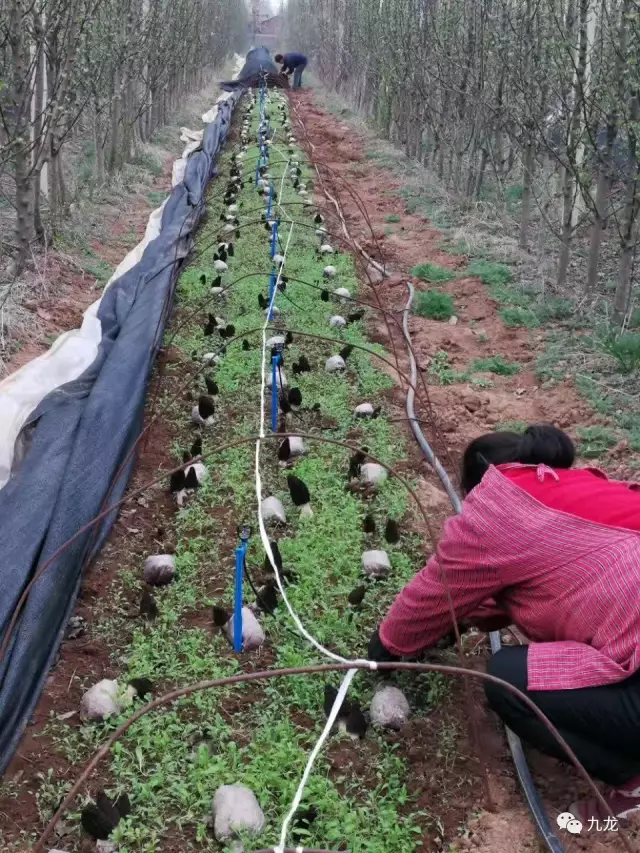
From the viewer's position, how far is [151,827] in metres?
2.08

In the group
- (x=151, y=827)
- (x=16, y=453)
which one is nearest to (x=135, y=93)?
(x=16, y=453)

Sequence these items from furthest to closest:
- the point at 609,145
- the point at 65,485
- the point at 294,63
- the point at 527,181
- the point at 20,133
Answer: the point at 294,63, the point at 527,181, the point at 20,133, the point at 609,145, the point at 65,485

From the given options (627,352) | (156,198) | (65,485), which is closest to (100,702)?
(65,485)

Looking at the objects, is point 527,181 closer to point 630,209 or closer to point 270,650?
point 630,209

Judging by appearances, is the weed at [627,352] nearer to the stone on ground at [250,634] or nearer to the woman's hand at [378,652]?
the woman's hand at [378,652]

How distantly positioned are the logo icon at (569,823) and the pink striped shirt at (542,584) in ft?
1.27

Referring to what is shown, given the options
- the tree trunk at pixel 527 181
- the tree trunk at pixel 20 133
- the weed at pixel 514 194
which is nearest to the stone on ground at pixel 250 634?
the tree trunk at pixel 20 133

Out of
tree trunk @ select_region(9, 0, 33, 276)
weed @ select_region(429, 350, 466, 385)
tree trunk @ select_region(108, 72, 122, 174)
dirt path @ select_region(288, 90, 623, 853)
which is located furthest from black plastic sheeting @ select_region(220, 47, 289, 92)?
weed @ select_region(429, 350, 466, 385)

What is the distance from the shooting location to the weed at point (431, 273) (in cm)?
696

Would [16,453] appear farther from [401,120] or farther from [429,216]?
[401,120]

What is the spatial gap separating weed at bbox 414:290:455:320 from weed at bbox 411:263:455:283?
0.77m

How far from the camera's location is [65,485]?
3.11 m

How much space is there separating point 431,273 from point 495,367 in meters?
2.10

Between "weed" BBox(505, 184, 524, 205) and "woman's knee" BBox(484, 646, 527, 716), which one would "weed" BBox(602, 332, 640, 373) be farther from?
"weed" BBox(505, 184, 524, 205)
